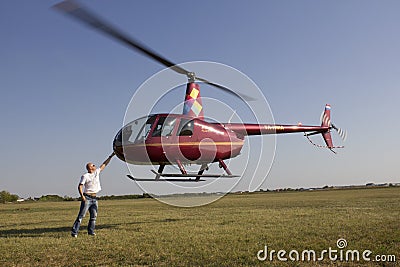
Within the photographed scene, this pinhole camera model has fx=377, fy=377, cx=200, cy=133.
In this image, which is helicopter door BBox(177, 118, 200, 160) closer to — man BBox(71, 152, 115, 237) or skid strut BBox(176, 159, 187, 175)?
skid strut BBox(176, 159, 187, 175)

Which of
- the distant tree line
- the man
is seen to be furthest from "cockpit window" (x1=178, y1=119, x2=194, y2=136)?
the distant tree line

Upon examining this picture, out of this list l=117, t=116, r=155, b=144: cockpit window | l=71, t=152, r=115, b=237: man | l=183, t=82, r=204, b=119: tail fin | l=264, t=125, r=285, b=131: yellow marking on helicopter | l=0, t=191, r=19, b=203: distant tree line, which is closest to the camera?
l=71, t=152, r=115, b=237: man

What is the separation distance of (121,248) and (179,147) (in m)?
5.13

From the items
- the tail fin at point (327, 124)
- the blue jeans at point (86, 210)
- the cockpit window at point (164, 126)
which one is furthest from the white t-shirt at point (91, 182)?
the tail fin at point (327, 124)

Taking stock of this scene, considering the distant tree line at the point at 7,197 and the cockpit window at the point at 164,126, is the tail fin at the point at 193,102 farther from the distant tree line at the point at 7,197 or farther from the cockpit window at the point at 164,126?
the distant tree line at the point at 7,197

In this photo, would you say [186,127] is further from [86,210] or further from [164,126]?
[86,210]

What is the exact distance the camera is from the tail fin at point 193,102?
14.9 metres

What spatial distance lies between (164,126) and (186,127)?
853mm

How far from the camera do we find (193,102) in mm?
15055

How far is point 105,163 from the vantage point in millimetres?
12727

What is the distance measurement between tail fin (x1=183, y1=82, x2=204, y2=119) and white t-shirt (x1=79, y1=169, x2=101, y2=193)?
4.60m

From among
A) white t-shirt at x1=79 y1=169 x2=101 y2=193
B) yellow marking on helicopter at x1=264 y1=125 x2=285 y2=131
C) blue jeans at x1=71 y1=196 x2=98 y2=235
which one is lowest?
blue jeans at x1=71 y1=196 x2=98 y2=235

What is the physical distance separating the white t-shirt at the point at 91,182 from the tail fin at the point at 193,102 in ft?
15.1

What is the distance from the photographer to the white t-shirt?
11.6 m
